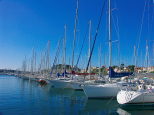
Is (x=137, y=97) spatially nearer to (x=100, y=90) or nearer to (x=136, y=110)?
(x=136, y=110)

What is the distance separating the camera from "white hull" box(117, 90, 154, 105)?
17.5m

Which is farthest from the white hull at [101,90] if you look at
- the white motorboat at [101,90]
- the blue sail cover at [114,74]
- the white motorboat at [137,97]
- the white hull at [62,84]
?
the white hull at [62,84]

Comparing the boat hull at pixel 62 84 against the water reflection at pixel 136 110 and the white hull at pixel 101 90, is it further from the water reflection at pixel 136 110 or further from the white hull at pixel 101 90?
the water reflection at pixel 136 110

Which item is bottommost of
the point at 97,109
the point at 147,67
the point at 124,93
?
the point at 97,109

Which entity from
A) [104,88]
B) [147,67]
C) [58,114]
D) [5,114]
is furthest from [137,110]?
[147,67]

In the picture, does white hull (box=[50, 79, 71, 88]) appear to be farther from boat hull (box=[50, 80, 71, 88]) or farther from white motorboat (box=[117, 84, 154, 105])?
white motorboat (box=[117, 84, 154, 105])

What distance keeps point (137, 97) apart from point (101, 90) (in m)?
4.81

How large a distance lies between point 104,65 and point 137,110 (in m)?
32.0

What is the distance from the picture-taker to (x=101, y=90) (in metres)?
21.5

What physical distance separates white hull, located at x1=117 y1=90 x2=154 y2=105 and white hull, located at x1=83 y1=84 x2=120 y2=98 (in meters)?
3.54

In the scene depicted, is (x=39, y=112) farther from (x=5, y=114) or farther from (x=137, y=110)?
(x=137, y=110)

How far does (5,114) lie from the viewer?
14430 millimetres

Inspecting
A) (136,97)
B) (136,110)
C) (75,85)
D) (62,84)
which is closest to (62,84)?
(62,84)

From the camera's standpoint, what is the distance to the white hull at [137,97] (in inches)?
690
